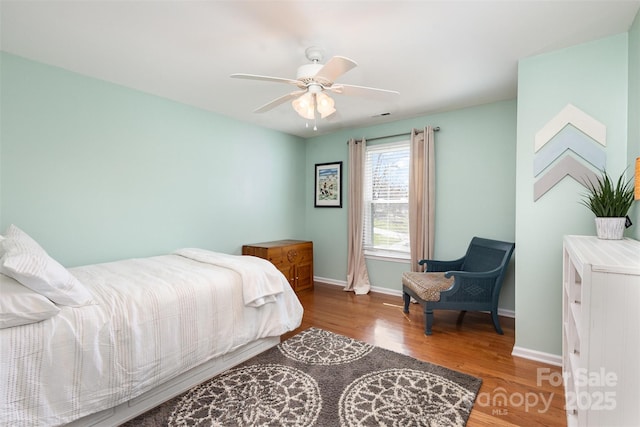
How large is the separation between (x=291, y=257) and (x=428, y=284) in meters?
2.00

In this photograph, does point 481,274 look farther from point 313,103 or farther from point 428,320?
point 313,103

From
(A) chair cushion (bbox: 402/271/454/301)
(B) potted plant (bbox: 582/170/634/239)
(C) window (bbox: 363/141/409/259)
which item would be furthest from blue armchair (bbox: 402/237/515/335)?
(C) window (bbox: 363/141/409/259)

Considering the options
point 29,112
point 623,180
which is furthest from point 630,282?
point 29,112

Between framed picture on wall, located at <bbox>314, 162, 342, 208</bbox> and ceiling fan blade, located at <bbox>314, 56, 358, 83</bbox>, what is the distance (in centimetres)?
287

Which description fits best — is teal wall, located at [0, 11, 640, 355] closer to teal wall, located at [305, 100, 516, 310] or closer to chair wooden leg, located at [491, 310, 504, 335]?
teal wall, located at [305, 100, 516, 310]

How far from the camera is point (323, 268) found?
505cm

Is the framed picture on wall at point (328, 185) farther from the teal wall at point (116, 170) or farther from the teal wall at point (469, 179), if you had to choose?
the teal wall at point (116, 170)

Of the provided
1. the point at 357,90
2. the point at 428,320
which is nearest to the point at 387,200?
the point at 428,320

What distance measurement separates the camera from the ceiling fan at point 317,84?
6.10 feet

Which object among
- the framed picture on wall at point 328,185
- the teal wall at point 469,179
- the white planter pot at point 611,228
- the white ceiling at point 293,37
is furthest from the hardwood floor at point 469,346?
the white ceiling at point 293,37

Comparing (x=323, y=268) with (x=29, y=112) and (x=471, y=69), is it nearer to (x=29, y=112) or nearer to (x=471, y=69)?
(x=471, y=69)

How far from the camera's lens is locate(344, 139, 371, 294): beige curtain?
4.48 m

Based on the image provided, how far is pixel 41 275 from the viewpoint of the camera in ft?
4.99

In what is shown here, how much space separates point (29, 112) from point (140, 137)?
85cm
